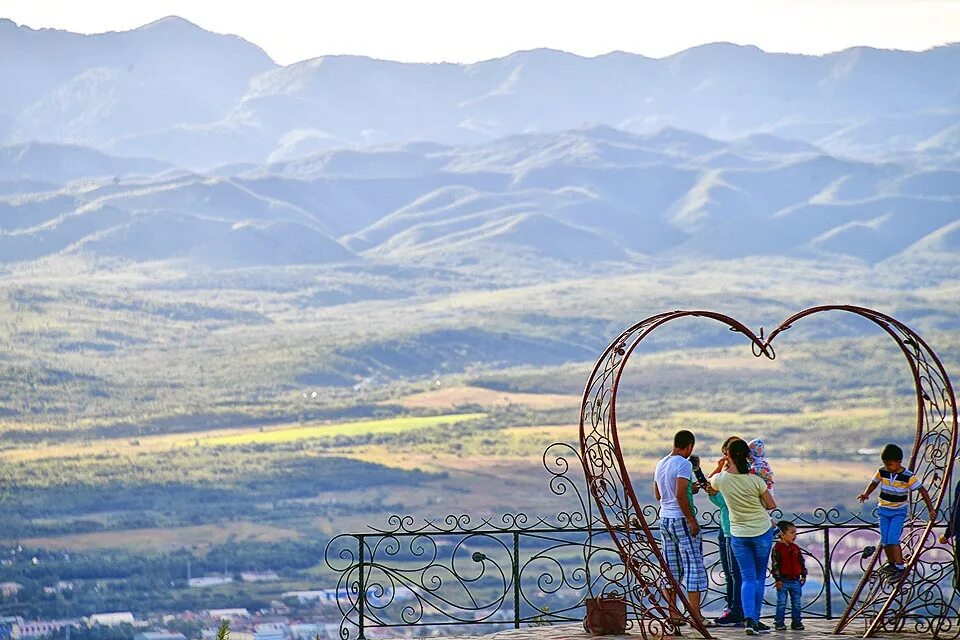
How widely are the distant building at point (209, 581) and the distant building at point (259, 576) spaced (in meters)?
0.49

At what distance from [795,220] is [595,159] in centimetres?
3335

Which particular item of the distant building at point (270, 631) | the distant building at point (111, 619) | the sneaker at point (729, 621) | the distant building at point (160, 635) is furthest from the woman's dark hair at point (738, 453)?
the distant building at point (111, 619)

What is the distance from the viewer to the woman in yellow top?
929cm

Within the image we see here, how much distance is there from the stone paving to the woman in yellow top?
23cm

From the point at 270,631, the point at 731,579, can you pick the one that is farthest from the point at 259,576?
the point at 731,579

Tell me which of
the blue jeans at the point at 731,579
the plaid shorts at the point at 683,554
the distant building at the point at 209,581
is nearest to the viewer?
the plaid shorts at the point at 683,554

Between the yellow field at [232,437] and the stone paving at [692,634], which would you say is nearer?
the stone paving at [692,634]

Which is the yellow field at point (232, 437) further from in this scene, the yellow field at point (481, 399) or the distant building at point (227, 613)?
the distant building at point (227, 613)

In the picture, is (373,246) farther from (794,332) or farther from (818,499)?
(818,499)

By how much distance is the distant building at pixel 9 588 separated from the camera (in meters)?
54.5

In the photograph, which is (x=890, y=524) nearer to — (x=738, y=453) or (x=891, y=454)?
(x=891, y=454)

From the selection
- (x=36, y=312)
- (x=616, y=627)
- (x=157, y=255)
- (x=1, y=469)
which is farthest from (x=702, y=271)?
(x=616, y=627)

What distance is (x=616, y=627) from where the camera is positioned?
9766mm

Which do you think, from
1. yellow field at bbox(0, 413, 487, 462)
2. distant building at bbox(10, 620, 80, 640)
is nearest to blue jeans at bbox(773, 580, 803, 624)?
distant building at bbox(10, 620, 80, 640)
